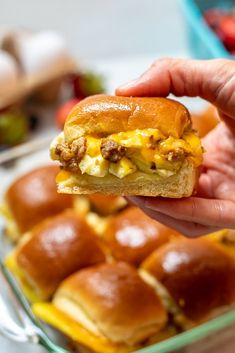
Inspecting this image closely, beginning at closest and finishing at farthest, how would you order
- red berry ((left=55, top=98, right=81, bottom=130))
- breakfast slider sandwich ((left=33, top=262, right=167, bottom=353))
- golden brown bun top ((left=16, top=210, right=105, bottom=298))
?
breakfast slider sandwich ((left=33, top=262, right=167, bottom=353)), golden brown bun top ((left=16, top=210, right=105, bottom=298)), red berry ((left=55, top=98, right=81, bottom=130))

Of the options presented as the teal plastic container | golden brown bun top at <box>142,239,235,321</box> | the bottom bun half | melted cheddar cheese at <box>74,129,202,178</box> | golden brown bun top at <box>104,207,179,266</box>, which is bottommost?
golden brown bun top at <box>142,239,235,321</box>

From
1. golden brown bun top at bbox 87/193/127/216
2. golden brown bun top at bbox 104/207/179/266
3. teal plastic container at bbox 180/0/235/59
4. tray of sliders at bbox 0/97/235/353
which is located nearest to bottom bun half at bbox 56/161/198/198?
tray of sliders at bbox 0/97/235/353

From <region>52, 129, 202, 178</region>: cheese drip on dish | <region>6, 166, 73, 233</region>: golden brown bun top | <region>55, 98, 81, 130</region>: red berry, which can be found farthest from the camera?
<region>55, 98, 81, 130</region>: red berry

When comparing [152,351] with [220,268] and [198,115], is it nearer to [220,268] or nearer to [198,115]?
[220,268]

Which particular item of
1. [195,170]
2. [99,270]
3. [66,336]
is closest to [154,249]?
[99,270]

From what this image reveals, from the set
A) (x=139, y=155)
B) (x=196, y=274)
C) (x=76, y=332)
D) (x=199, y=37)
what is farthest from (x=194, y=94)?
(x=199, y=37)

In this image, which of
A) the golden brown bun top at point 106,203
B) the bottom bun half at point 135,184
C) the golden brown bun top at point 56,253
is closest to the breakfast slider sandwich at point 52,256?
the golden brown bun top at point 56,253

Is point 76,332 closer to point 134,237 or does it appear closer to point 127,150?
point 134,237

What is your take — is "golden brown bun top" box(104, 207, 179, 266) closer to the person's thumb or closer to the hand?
the hand
